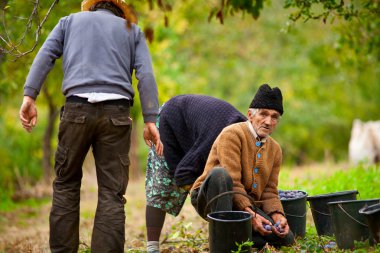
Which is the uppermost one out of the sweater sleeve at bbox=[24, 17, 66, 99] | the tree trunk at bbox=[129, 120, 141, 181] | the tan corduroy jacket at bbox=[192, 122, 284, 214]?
the sweater sleeve at bbox=[24, 17, 66, 99]

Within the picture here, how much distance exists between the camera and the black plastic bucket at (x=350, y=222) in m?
4.09

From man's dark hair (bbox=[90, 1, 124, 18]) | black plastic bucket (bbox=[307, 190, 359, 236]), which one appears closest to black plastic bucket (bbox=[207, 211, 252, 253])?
black plastic bucket (bbox=[307, 190, 359, 236])

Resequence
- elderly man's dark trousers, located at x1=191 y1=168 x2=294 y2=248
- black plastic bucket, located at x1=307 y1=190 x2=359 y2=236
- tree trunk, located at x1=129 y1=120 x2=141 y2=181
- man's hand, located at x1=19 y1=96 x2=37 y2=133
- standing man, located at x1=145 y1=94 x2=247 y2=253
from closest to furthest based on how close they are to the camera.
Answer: man's hand, located at x1=19 y1=96 x2=37 y2=133
elderly man's dark trousers, located at x1=191 y1=168 x2=294 y2=248
standing man, located at x1=145 y1=94 x2=247 y2=253
black plastic bucket, located at x1=307 y1=190 x2=359 y2=236
tree trunk, located at x1=129 y1=120 x2=141 y2=181

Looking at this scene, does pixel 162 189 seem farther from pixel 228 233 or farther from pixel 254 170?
pixel 228 233

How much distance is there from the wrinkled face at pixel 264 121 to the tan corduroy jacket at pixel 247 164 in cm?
8

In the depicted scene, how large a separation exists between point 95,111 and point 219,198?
1.02m

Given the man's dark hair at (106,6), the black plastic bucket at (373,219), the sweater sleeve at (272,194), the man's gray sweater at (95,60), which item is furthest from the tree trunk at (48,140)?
the black plastic bucket at (373,219)

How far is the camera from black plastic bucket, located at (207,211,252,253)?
3809 mm

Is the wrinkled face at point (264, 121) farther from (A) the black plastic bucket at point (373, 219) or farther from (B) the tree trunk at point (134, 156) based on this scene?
(B) the tree trunk at point (134, 156)

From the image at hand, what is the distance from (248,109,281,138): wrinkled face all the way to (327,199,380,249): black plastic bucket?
70cm

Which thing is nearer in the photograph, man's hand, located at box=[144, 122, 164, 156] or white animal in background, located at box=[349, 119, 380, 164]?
man's hand, located at box=[144, 122, 164, 156]

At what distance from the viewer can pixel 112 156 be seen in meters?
4.03

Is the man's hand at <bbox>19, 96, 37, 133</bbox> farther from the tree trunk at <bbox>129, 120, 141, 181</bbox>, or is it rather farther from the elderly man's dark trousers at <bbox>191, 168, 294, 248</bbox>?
the tree trunk at <bbox>129, 120, 141, 181</bbox>

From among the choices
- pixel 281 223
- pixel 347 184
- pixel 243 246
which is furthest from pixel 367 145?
pixel 243 246
